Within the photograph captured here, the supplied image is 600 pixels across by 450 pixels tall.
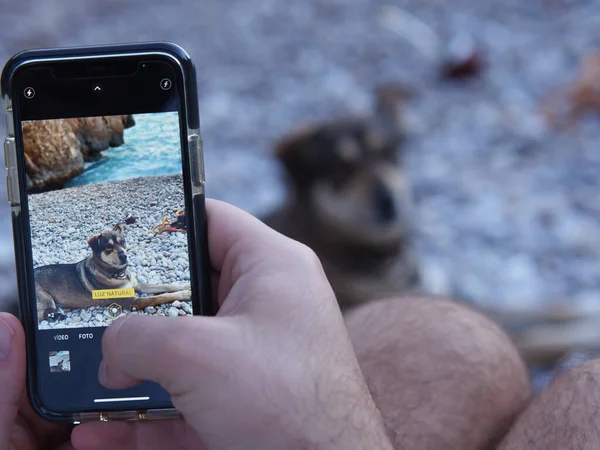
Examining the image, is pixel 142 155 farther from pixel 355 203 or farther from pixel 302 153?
pixel 355 203

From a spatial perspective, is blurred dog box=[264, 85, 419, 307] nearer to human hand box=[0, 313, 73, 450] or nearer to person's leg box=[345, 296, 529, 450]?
person's leg box=[345, 296, 529, 450]

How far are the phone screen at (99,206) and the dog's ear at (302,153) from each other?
1.37 meters

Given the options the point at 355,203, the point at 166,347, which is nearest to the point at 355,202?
the point at 355,203

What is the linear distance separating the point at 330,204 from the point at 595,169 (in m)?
0.82

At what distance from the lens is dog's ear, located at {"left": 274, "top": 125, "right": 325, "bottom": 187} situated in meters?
2.10

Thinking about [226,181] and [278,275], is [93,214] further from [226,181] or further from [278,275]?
[226,181]

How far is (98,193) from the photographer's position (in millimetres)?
726

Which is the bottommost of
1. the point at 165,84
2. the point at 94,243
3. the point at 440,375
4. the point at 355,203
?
the point at 355,203

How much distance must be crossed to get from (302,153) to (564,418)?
1384 mm

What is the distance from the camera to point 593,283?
1.86m

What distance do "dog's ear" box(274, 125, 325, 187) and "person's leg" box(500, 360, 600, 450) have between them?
1.31m

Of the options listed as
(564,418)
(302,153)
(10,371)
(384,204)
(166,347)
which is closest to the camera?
(166,347)

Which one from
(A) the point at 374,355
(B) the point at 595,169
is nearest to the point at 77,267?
→ (A) the point at 374,355

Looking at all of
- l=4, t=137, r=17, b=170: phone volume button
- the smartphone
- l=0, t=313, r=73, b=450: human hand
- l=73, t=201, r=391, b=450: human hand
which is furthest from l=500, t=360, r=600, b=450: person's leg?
l=4, t=137, r=17, b=170: phone volume button
